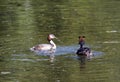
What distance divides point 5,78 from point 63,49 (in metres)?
4.56

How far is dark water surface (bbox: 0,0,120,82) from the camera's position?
17.0 metres

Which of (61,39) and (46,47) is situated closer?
(46,47)

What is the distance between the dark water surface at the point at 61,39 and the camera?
17047mm

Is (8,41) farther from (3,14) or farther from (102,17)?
(3,14)

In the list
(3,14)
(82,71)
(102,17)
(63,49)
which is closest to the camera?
(82,71)

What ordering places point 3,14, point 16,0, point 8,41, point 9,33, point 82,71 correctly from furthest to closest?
point 16,0
point 3,14
point 9,33
point 8,41
point 82,71

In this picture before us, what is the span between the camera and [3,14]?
1278 inches

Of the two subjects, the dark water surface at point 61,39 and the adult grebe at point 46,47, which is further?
the adult grebe at point 46,47

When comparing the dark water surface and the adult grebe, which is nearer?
the dark water surface

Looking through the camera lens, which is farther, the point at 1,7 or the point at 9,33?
the point at 1,7

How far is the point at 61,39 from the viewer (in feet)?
74.1

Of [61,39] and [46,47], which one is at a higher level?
[46,47]

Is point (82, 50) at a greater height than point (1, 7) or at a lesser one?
greater

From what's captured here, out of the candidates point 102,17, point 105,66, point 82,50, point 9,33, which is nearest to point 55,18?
point 102,17
